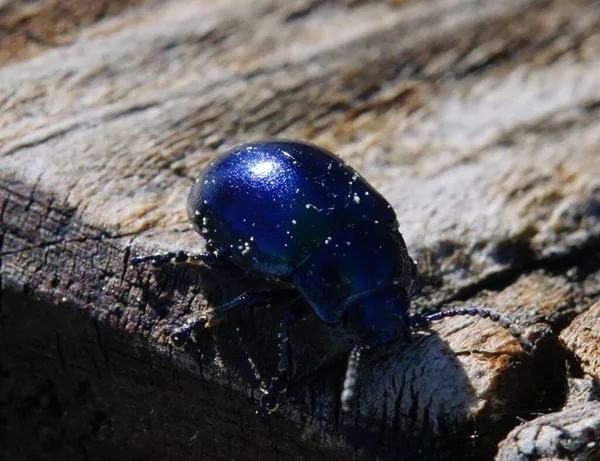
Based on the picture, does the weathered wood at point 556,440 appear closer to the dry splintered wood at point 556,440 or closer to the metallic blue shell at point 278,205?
the dry splintered wood at point 556,440

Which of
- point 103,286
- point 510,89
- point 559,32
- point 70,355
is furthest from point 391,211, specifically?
point 559,32

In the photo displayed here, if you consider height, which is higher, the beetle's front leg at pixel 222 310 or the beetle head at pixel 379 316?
the beetle's front leg at pixel 222 310

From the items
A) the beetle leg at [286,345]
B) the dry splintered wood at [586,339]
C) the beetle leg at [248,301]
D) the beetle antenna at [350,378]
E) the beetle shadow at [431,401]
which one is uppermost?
the beetle leg at [248,301]

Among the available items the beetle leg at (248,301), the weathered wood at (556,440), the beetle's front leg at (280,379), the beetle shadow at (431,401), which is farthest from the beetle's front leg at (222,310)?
the weathered wood at (556,440)

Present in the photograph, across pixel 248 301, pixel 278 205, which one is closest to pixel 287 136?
pixel 278 205

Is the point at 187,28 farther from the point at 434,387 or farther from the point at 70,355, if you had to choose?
the point at 434,387

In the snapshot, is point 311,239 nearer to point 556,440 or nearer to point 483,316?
point 483,316
